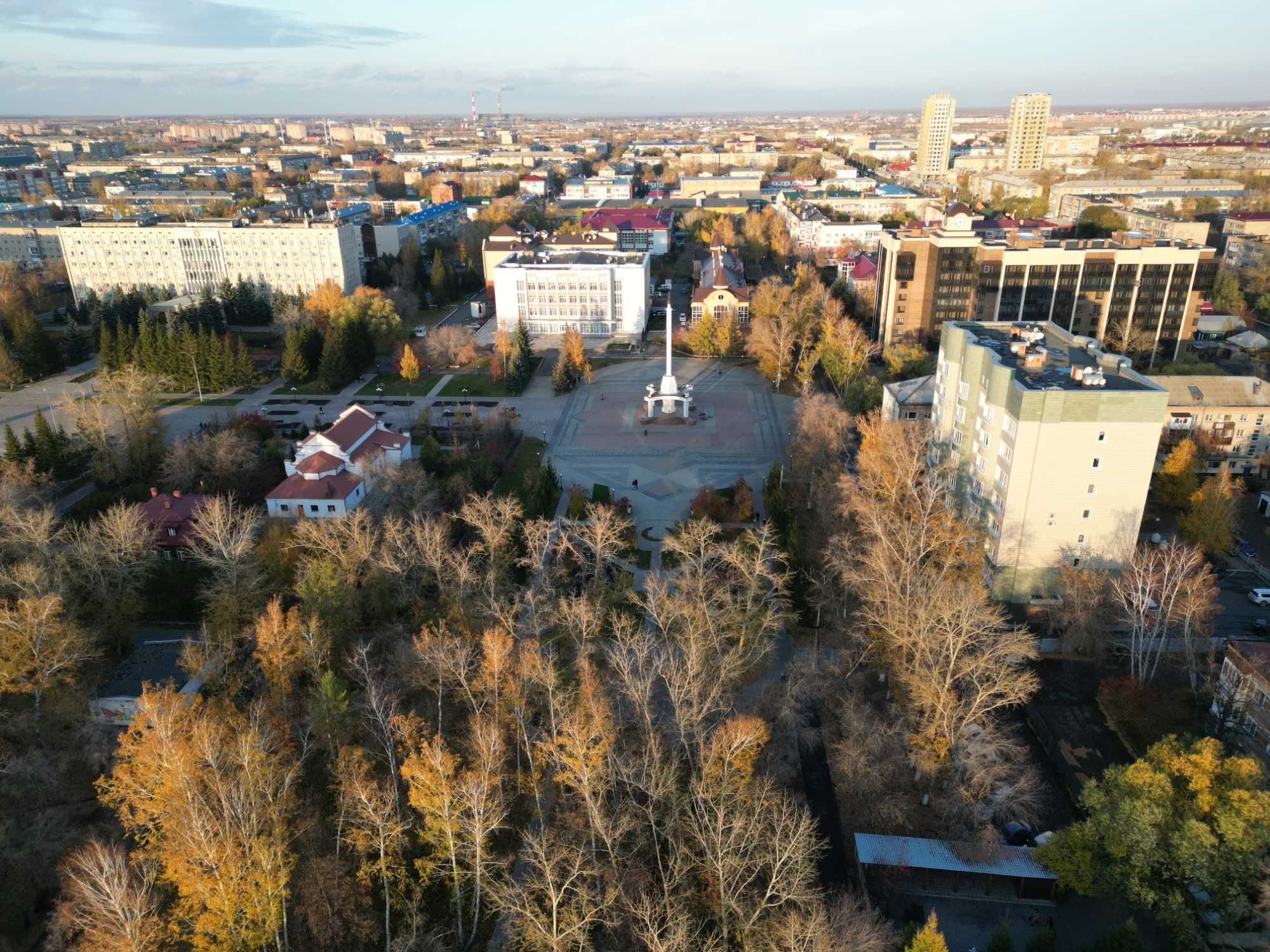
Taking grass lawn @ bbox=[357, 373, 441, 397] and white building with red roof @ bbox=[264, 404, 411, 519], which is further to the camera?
grass lawn @ bbox=[357, 373, 441, 397]

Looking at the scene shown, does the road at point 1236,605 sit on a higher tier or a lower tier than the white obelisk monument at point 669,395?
lower

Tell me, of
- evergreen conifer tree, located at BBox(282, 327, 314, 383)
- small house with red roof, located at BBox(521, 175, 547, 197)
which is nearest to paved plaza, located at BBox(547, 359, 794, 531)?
evergreen conifer tree, located at BBox(282, 327, 314, 383)

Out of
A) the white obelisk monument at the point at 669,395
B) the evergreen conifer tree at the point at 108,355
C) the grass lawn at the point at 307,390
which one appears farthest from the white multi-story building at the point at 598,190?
the evergreen conifer tree at the point at 108,355

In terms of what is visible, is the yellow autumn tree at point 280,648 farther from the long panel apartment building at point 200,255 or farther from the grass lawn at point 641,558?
the long panel apartment building at point 200,255

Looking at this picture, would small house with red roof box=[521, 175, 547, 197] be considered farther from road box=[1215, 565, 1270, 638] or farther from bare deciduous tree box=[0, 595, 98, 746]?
bare deciduous tree box=[0, 595, 98, 746]

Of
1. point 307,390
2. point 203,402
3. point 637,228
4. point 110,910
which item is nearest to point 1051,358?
point 110,910

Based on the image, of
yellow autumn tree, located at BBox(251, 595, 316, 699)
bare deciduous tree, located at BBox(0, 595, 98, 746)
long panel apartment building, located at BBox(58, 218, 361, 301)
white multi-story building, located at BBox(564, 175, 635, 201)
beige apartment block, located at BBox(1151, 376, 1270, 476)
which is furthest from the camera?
white multi-story building, located at BBox(564, 175, 635, 201)

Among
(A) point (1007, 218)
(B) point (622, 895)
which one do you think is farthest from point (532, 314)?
(A) point (1007, 218)
